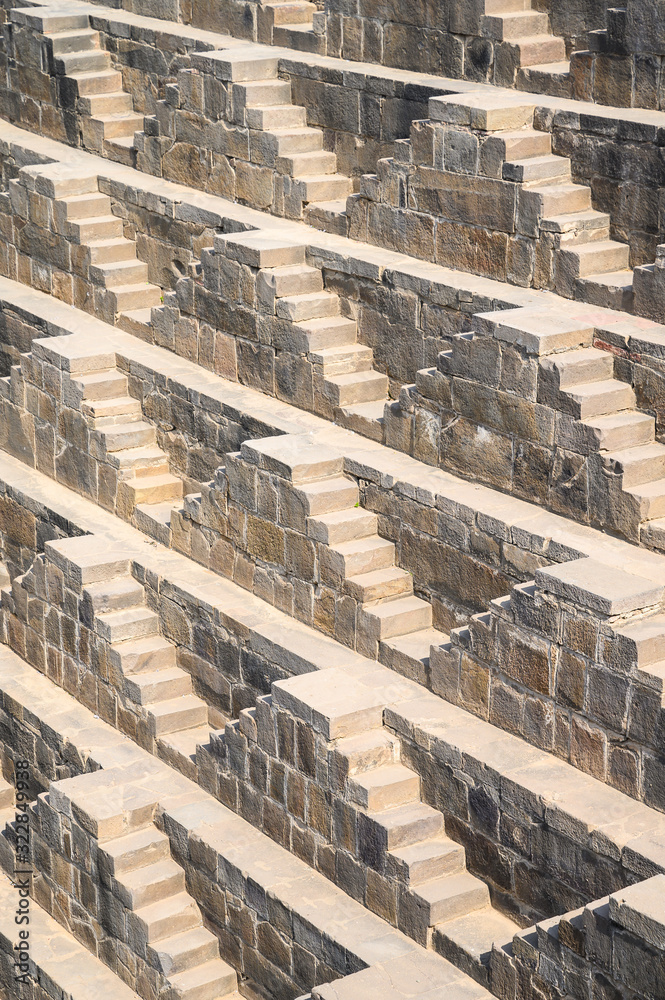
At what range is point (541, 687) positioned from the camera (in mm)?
7164

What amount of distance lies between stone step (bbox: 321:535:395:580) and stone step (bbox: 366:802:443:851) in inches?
64.5

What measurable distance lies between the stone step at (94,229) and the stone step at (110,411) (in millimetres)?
1988

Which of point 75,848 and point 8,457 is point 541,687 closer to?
point 75,848

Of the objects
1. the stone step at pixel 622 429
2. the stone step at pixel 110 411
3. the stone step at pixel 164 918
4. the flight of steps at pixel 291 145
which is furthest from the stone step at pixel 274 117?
the stone step at pixel 164 918

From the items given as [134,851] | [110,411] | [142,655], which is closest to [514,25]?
[110,411]

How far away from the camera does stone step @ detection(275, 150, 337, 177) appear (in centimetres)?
1127

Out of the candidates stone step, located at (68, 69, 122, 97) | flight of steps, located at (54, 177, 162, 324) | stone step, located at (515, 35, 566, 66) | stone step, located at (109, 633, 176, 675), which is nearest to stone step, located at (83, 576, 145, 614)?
stone step, located at (109, 633, 176, 675)

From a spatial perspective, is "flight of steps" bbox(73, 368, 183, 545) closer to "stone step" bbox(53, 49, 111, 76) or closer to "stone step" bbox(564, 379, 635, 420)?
"stone step" bbox(564, 379, 635, 420)

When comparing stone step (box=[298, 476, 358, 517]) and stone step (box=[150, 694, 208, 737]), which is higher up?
stone step (box=[298, 476, 358, 517])

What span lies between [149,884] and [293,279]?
4.14m

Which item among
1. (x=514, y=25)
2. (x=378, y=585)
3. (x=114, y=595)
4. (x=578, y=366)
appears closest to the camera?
(x=578, y=366)

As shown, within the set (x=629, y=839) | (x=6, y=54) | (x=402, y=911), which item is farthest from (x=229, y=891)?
(x=6, y=54)

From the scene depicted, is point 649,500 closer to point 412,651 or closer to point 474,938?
point 412,651

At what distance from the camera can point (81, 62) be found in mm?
13852
